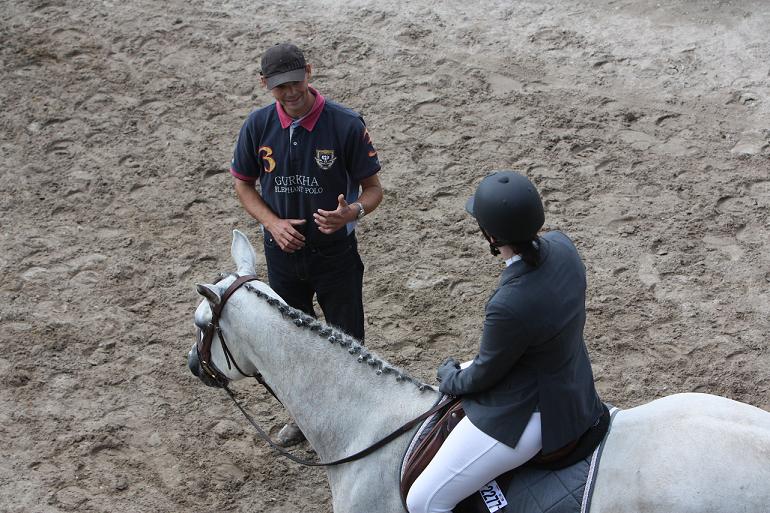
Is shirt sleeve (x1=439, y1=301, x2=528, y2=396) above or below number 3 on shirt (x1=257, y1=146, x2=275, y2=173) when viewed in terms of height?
below

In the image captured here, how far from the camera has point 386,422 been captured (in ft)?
13.5

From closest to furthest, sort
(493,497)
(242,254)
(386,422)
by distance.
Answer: (493,497) → (386,422) → (242,254)

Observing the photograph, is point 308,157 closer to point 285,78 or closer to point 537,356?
point 285,78

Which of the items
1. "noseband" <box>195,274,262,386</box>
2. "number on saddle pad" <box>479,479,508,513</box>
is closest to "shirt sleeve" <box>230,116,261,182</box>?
"noseband" <box>195,274,262,386</box>

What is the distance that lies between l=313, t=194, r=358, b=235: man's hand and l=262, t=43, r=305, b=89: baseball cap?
2.41 ft

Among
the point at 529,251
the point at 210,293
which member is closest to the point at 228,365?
the point at 210,293

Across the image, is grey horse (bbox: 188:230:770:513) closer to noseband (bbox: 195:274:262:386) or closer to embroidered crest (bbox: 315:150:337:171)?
noseband (bbox: 195:274:262:386)

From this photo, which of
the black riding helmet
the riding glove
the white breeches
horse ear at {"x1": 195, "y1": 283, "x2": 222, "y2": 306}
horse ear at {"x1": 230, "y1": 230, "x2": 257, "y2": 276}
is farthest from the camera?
horse ear at {"x1": 230, "y1": 230, "x2": 257, "y2": 276}

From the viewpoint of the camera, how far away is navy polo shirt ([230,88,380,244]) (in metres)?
5.05

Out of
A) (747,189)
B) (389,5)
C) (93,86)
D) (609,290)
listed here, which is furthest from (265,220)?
(389,5)

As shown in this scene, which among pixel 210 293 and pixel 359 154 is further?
pixel 359 154

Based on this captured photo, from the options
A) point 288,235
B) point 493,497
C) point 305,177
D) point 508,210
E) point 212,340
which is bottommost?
point 493,497

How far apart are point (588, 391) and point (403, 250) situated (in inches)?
165

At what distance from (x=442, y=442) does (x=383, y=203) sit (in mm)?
4735
